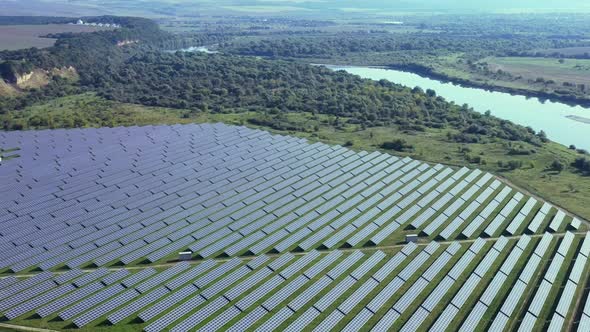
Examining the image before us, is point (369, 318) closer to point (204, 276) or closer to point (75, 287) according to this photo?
point (204, 276)

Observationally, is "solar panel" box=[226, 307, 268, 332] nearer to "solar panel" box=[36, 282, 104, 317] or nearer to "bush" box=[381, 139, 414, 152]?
"solar panel" box=[36, 282, 104, 317]

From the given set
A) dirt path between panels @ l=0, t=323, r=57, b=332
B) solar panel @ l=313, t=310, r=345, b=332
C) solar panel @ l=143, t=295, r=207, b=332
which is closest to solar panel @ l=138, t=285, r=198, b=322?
solar panel @ l=143, t=295, r=207, b=332

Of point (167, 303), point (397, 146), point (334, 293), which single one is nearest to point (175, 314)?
point (167, 303)

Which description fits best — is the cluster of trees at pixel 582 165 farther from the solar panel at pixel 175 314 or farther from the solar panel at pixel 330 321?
the solar panel at pixel 175 314

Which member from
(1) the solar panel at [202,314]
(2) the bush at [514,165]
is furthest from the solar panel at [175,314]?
(2) the bush at [514,165]

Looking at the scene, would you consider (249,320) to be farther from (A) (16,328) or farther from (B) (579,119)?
(B) (579,119)

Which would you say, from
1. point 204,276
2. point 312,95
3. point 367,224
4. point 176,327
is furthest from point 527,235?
point 312,95
